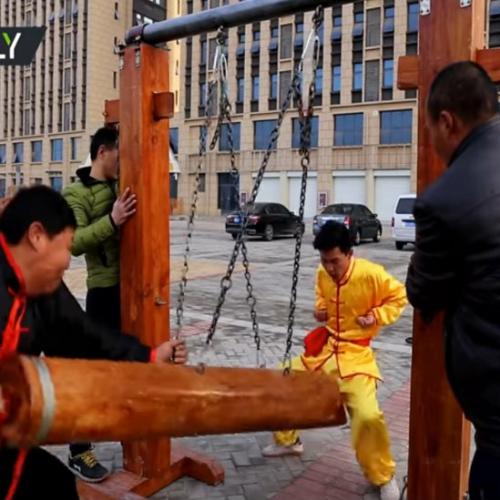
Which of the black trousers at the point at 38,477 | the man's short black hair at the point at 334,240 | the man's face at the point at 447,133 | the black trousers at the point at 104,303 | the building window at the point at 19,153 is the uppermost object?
the building window at the point at 19,153

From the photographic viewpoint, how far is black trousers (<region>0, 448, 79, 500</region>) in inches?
79.0

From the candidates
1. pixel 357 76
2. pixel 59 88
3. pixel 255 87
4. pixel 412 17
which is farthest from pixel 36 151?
pixel 412 17

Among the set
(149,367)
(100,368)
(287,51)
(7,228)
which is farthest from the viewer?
(287,51)

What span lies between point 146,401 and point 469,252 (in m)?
1.02

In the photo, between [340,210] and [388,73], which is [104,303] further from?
[388,73]

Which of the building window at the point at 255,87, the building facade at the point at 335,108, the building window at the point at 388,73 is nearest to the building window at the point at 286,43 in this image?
the building facade at the point at 335,108

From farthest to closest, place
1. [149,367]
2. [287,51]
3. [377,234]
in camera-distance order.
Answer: [287,51]
[377,234]
[149,367]

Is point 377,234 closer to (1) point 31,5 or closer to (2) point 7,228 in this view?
(2) point 7,228

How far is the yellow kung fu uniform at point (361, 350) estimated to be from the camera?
354 centimetres

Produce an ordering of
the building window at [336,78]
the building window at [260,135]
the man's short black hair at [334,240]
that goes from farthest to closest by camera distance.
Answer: the building window at [260,135], the building window at [336,78], the man's short black hair at [334,240]

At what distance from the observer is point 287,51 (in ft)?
139

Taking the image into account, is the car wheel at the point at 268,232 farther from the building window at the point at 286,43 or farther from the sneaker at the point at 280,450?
the building window at the point at 286,43

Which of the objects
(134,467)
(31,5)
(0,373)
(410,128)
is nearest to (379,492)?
(134,467)

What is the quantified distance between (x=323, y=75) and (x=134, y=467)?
4191cm
